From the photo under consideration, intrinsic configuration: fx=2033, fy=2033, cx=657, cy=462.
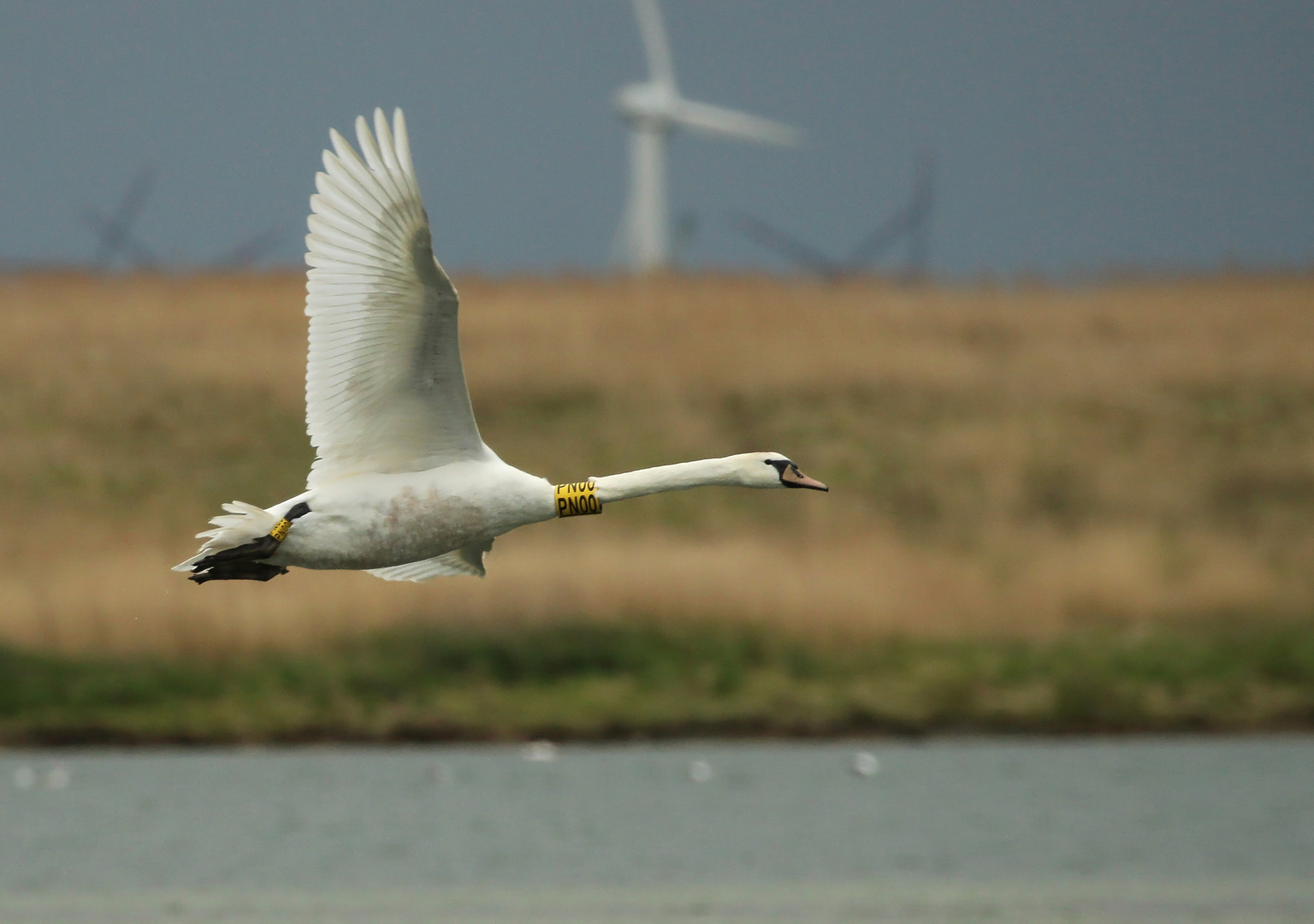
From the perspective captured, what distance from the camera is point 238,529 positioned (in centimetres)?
625

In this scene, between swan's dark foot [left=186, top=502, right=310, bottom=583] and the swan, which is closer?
the swan

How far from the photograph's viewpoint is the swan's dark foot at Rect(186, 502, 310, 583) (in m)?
6.19

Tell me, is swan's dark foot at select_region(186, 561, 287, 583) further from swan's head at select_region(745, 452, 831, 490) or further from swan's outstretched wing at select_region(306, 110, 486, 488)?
swan's head at select_region(745, 452, 831, 490)

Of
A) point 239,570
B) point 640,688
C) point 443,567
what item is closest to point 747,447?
point 640,688

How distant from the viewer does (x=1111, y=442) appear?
29656 mm

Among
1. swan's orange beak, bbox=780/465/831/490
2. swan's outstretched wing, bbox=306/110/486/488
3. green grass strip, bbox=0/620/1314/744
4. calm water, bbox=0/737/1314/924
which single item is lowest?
calm water, bbox=0/737/1314/924

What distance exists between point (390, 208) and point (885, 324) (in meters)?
28.0

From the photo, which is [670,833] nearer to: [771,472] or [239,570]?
[239,570]

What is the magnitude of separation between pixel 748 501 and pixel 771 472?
2093cm

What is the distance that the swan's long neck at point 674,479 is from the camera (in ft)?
19.4

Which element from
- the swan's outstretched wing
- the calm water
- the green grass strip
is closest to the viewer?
the swan's outstretched wing

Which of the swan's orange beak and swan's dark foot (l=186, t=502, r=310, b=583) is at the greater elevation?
the swan's orange beak

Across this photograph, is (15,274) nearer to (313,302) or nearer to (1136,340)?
(1136,340)

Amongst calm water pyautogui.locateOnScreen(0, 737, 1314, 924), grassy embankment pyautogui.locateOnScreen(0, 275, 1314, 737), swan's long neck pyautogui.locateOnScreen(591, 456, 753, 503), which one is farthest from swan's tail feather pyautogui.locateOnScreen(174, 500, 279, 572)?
grassy embankment pyautogui.locateOnScreen(0, 275, 1314, 737)
